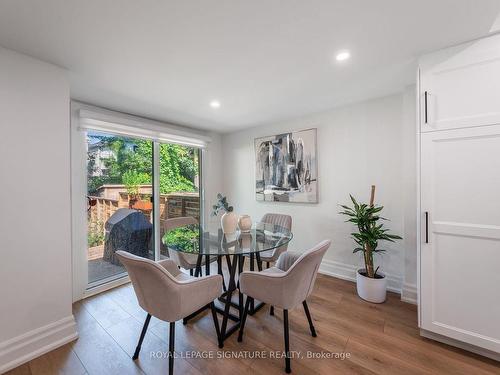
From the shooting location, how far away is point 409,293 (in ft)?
7.86

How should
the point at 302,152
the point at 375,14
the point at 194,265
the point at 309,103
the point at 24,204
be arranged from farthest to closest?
the point at 302,152 < the point at 309,103 < the point at 194,265 < the point at 24,204 < the point at 375,14

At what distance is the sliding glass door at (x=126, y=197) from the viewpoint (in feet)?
9.12

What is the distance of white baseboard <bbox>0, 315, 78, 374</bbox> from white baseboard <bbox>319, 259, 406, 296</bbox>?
2901mm

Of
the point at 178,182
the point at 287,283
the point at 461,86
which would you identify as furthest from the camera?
the point at 178,182

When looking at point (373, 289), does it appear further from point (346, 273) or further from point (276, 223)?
point (276, 223)

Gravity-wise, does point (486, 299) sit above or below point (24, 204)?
below

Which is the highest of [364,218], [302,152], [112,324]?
[302,152]

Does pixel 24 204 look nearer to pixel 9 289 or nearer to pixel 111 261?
pixel 9 289

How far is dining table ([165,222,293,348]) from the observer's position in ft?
6.05

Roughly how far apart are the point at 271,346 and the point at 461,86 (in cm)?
249

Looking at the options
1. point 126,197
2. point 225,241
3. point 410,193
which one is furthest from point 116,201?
point 410,193

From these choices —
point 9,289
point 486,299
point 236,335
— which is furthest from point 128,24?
point 486,299

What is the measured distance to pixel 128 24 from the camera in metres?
1.38

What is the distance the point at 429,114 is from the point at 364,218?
1.17 m
